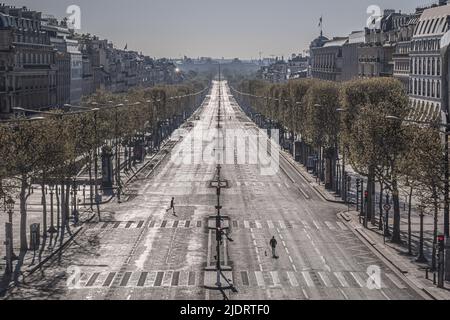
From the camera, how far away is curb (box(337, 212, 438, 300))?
55619 mm

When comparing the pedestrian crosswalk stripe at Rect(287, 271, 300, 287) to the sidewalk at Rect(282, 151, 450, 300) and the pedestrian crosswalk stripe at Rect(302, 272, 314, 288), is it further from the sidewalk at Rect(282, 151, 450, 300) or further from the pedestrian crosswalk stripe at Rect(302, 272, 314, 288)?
the sidewalk at Rect(282, 151, 450, 300)

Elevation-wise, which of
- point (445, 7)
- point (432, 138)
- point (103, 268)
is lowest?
point (103, 268)

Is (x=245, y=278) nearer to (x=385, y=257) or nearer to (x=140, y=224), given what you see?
(x=385, y=257)

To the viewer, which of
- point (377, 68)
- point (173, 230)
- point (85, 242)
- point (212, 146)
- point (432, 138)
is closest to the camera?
point (432, 138)

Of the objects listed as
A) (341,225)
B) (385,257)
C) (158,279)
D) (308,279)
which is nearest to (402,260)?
(385,257)

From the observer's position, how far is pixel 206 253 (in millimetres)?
68562

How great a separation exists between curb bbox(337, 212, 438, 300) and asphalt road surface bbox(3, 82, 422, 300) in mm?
471

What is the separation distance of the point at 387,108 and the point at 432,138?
18262 millimetres

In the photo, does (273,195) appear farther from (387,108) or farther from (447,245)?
(447,245)

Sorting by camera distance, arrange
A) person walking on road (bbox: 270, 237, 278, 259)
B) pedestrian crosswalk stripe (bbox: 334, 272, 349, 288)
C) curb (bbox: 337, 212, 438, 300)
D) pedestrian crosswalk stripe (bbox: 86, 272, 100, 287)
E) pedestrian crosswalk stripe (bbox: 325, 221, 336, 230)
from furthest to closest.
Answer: pedestrian crosswalk stripe (bbox: 325, 221, 336, 230)
person walking on road (bbox: 270, 237, 278, 259)
pedestrian crosswalk stripe (bbox: 86, 272, 100, 287)
pedestrian crosswalk stripe (bbox: 334, 272, 349, 288)
curb (bbox: 337, 212, 438, 300)

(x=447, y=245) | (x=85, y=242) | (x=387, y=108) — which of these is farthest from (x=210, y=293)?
(x=387, y=108)

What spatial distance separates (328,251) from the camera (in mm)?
69750

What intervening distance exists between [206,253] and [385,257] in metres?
14.3

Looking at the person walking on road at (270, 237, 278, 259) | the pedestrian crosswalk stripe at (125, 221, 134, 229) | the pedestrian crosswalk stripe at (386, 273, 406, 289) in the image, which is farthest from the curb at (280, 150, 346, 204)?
the pedestrian crosswalk stripe at (386, 273, 406, 289)
